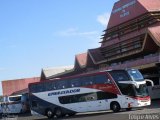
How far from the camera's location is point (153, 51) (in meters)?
46.0

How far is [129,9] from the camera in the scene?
164 ft

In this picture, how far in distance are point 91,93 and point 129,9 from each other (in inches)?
Result: 926

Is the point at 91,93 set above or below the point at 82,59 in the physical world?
below

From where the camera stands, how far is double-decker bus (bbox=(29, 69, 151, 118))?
90.3ft

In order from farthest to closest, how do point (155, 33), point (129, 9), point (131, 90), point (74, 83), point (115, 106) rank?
point (129, 9)
point (155, 33)
point (74, 83)
point (115, 106)
point (131, 90)

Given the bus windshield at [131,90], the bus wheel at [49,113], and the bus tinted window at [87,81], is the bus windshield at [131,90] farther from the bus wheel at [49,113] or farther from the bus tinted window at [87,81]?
the bus wheel at [49,113]

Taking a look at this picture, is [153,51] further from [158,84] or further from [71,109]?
[71,109]

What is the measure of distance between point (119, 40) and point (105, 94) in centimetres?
2402

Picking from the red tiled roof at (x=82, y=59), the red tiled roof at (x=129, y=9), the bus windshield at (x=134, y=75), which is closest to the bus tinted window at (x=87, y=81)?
the bus windshield at (x=134, y=75)

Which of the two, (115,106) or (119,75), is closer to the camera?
(119,75)

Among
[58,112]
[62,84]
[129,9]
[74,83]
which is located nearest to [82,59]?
[129,9]

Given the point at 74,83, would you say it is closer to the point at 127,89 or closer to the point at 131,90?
the point at 127,89

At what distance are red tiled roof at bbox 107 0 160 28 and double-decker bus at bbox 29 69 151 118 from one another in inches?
778

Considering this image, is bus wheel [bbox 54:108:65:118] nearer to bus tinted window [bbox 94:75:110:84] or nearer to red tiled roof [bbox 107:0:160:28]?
bus tinted window [bbox 94:75:110:84]
